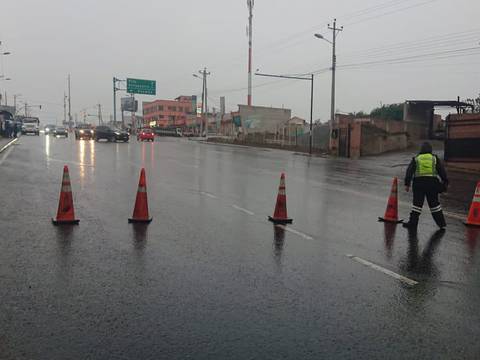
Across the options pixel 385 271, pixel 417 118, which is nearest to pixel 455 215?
pixel 385 271

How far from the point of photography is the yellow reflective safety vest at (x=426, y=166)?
8836 millimetres

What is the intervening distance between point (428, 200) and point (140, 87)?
67.8 meters

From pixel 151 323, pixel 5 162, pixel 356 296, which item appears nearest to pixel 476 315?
pixel 356 296

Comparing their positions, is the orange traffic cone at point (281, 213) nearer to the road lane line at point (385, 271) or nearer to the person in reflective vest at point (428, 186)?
the person in reflective vest at point (428, 186)

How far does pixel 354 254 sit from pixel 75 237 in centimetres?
413

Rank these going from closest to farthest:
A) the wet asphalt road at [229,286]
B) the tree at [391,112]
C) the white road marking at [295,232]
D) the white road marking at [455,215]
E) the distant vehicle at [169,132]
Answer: the wet asphalt road at [229,286], the white road marking at [295,232], the white road marking at [455,215], the tree at [391,112], the distant vehicle at [169,132]

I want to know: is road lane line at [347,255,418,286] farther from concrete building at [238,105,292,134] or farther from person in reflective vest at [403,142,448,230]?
concrete building at [238,105,292,134]

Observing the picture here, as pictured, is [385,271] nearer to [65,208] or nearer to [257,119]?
[65,208]

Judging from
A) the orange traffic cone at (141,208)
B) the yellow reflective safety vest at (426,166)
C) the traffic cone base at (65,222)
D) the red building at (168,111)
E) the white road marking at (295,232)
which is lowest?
the white road marking at (295,232)

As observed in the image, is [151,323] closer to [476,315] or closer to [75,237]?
[476,315]

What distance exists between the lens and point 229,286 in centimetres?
513

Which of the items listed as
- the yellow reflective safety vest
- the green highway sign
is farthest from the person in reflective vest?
the green highway sign

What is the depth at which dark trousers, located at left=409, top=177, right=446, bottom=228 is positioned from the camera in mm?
8727

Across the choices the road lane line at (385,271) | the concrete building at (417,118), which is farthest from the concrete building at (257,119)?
the road lane line at (385,271)
